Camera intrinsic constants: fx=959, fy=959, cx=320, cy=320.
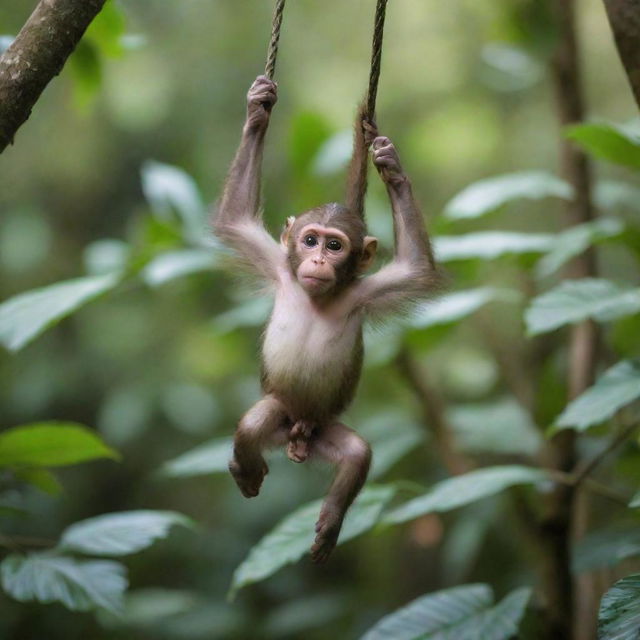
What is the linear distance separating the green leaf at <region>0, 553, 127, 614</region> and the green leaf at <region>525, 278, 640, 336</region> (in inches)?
62.2

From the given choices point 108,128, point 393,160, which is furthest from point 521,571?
point 108,128

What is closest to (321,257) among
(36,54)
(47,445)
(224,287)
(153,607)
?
(36,54)

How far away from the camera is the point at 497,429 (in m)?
4.19

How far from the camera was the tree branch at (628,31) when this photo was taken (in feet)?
8.27

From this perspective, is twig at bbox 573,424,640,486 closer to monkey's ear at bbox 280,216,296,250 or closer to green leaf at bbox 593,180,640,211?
monkey's ear at bbox 280,216,296,250

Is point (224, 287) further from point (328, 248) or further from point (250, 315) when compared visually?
point (328, 248)

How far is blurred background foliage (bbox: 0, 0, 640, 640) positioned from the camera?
5828 mm

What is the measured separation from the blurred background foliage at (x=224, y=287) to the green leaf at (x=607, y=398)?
6.08 feet

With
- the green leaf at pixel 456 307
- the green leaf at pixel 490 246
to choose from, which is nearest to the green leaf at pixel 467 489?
the green leaf at pixel 456 307

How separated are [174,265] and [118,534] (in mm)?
1195

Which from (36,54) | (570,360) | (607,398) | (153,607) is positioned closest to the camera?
(36,54)

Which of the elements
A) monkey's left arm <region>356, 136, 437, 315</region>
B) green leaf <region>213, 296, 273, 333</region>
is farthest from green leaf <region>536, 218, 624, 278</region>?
green leaf <region>213, 296, 273, 333</region>

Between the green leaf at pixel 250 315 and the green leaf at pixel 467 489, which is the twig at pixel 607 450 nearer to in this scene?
the green leaf at pixel 467 489

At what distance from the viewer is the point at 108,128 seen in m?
7.17
